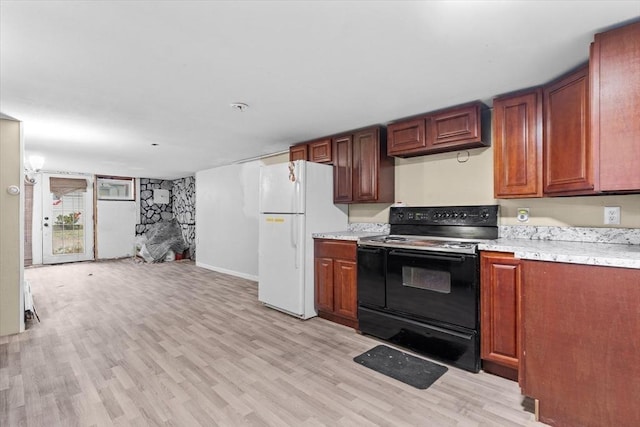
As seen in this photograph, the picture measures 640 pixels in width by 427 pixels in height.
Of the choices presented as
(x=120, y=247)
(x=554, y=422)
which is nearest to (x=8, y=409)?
(x=554, y=422)

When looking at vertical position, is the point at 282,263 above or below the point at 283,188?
below

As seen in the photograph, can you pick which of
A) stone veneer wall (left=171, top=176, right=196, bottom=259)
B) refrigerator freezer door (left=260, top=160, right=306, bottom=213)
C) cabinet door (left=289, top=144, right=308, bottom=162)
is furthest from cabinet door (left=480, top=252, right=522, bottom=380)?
stone veneer wall (left=171, top=176, right=196, bottom=259)

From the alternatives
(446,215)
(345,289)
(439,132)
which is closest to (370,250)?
(345,289)

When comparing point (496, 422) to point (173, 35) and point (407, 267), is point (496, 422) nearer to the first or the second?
point (407, 267)

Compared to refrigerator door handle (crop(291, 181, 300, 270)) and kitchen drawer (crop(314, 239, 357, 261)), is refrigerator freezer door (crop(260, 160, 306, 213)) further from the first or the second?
kitchen drawer (crop(314, 239, 357, 261))

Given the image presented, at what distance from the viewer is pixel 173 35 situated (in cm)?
167

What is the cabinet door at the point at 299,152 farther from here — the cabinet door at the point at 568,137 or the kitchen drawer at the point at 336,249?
the cabinet door at the point at 568,137

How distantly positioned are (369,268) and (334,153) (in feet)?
4.87

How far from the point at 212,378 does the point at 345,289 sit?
→ 149 cm

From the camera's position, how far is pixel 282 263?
361 centimetres

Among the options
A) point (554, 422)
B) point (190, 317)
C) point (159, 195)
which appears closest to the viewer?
point (554, 422)

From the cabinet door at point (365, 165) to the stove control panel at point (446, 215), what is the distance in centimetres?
34

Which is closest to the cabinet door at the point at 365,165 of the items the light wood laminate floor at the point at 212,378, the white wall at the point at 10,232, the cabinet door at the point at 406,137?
the cabinet door at the point at 406,137

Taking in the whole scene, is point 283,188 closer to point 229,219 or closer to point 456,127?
point 456,127
